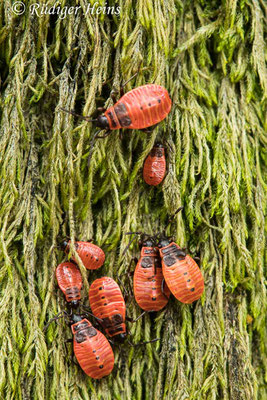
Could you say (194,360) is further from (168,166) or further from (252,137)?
(252,137)

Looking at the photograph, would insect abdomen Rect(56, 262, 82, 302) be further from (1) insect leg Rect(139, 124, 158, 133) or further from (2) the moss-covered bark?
(1) insect leg Rect(139, 124, 158, 133)

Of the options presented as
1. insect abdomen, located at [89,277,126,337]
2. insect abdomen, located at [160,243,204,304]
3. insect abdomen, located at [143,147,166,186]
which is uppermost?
insect abdomen, located at [143,147,166,186]

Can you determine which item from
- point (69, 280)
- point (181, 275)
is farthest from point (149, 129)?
point (69, 280)

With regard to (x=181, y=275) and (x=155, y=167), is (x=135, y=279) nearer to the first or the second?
(x=181, y=275)

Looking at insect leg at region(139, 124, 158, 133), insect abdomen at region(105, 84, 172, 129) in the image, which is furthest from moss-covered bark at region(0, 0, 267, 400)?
insect abdomen at region(105, 84, 172, 129)

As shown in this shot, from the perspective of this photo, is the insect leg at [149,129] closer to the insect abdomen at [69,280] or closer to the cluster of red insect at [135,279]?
the cluster of red insect at [135,279]

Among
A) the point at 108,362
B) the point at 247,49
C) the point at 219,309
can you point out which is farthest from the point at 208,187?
the point at 108,362
